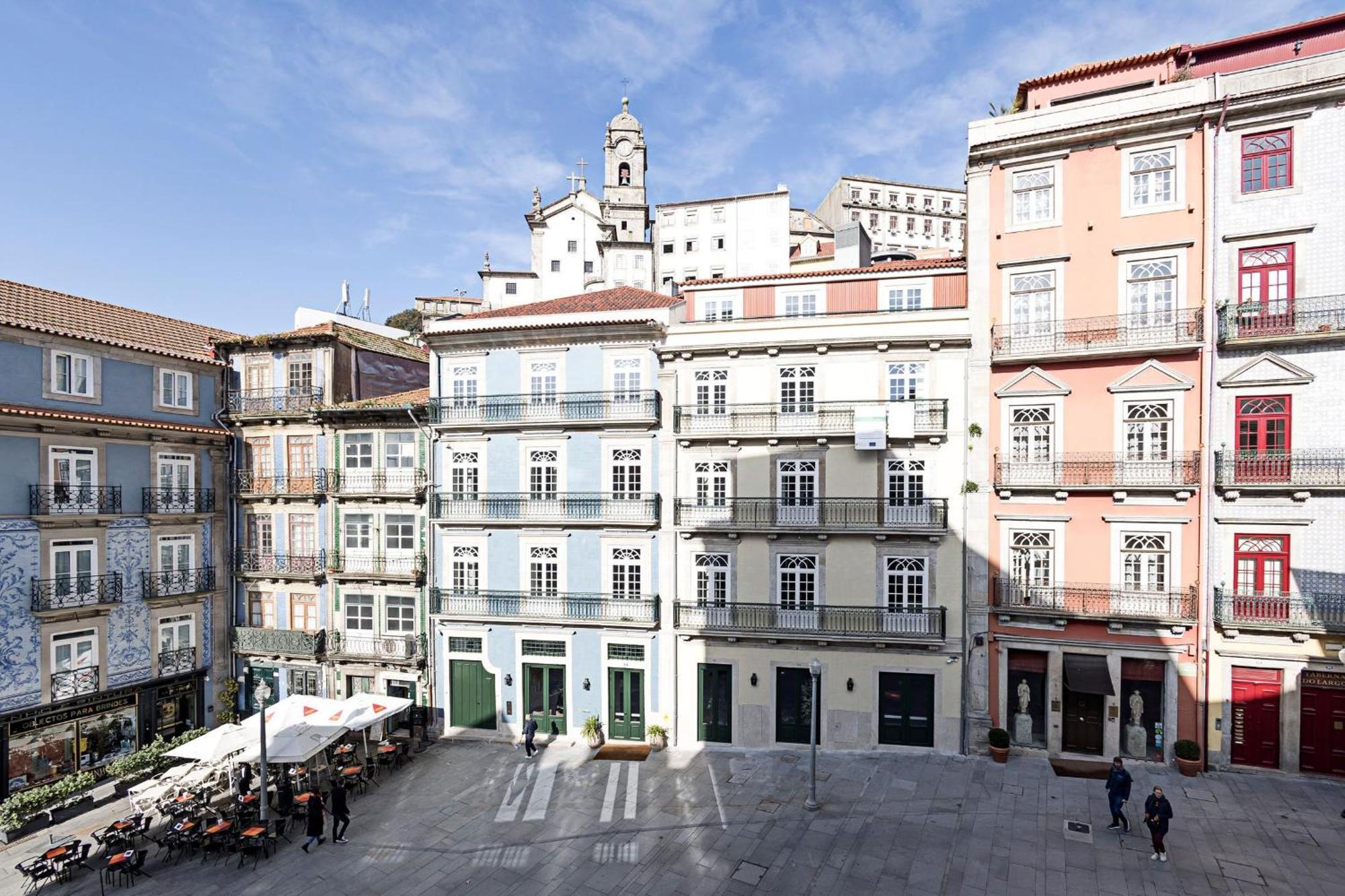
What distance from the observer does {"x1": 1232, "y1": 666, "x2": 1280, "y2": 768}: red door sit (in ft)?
58.0

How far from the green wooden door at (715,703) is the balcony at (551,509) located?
5487 millimetres

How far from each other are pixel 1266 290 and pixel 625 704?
76.8 ft

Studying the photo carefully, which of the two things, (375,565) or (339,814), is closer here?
(339,814)

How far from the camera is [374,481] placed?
23.5 metres

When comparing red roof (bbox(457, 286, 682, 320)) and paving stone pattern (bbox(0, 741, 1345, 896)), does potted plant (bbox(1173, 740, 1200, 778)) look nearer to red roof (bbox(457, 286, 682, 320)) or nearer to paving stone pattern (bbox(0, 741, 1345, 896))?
paving stone pattern (bbox(0, 741, 1345, 896))

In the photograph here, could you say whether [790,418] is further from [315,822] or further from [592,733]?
[315,822]

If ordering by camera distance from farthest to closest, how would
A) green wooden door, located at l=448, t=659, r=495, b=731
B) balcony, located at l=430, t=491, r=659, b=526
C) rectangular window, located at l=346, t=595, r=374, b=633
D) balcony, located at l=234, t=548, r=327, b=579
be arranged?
balcony, located at l=234, t=548, r=327, b=579 < rectangular window, located at l=346, t=595, r=374, b=633 < green wooden door, located at l=448, t=659, r=495, b=731 < balcony, located at l=430, t=491, r=659, b=526

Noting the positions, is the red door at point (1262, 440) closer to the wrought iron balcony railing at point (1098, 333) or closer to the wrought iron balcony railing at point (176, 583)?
the wrought iron balcony railing at point (1098, 333)

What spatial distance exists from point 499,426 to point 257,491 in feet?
Answer: 33.8

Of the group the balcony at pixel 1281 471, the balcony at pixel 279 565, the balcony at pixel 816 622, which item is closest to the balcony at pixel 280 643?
the balcony at pixel 279 565

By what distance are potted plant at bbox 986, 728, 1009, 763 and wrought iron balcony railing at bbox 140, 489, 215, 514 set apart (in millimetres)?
29028

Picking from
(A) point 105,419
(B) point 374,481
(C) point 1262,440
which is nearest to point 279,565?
(B) point 374,481

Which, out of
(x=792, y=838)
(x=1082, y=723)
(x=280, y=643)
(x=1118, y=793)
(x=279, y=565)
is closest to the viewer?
(x=1118, y=793)

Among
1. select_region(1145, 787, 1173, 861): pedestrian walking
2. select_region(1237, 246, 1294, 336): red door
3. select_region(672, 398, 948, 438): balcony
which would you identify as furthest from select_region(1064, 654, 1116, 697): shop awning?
select_region(1237, 246, 1294, 336): red door
